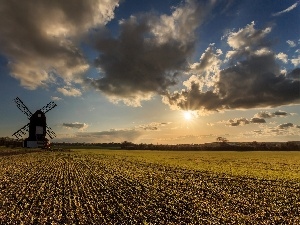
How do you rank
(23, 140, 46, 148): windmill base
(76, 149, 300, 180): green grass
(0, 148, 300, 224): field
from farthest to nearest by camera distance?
(23, 140, 46, 148): windmill base → (76, 149, 300, 180): green grass → (0, 148, 300, 224): field

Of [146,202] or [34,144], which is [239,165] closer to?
[146,202]

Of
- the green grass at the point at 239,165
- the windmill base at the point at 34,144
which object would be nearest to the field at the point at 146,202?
the green grass at the point at 239,165

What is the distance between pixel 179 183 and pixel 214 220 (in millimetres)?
10486

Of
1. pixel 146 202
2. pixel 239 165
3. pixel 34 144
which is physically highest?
pixel 34 144

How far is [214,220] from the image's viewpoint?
12.8 metres

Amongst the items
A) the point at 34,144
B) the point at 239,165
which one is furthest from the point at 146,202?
the point at 34,144

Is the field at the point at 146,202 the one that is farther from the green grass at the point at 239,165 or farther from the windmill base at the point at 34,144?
the windmill base at the point at 34,144

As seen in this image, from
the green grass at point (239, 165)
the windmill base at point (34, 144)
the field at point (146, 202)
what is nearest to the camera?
the field at point (146, 202)

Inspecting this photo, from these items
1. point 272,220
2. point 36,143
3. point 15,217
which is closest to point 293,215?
point 272,220

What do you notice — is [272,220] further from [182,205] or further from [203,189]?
[203,189]

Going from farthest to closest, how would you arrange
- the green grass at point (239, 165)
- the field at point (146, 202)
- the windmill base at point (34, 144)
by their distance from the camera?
the windmill base at point (34, 144) < the green grass at point (239, 165) < the field at point (146, 202)

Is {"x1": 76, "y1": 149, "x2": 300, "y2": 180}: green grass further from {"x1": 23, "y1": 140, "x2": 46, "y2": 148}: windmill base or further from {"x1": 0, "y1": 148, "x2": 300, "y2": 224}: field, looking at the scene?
{"x1": 23, "y1": 140, "x2": 46, "y2": 148}: windmill base

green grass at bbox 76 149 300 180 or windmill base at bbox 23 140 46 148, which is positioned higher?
windmill base at bbox 23 140 46 148

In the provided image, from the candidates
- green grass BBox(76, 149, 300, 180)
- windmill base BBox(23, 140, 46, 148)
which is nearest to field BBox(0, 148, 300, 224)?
green grass BBox(76, 149, 300, 180)
